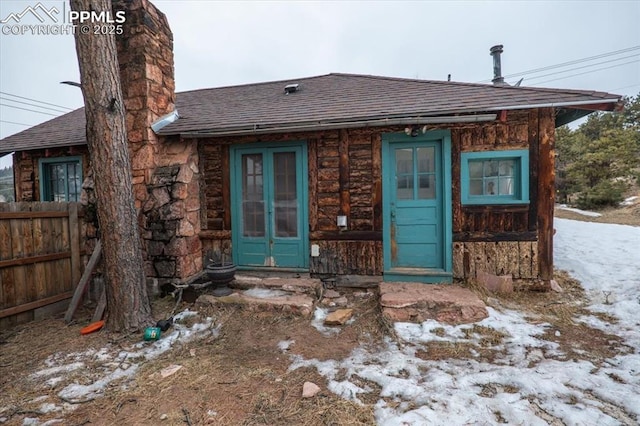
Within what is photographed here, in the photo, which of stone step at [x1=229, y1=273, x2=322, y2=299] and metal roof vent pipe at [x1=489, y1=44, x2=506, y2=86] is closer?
stone step at [x1=229, y1=273, x2=322, y2=299]

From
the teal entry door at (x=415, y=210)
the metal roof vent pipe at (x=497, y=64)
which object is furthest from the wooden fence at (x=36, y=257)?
the metal roof vent pipe at (x=497, y=64)

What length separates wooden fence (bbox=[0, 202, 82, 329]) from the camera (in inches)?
157

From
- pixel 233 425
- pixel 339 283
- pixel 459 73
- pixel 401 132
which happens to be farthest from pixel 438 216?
pixel 459 73

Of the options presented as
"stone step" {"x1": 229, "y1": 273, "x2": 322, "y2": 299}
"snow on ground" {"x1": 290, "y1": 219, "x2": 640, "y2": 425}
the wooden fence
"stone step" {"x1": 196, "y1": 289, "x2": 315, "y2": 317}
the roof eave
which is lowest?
"snow on ground" {"x1": 290, "y1": 219, "x2": 640, "y2": 425}

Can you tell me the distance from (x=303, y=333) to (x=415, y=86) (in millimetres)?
4832

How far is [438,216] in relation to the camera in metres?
4.64

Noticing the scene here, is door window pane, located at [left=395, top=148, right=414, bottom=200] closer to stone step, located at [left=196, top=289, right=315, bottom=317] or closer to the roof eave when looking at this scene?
the roof eave

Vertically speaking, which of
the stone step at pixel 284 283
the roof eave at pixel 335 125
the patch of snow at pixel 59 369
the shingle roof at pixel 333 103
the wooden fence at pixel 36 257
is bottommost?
the patch of snow at pixel 59 369

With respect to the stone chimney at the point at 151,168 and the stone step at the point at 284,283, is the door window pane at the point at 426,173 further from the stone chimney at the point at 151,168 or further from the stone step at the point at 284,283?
the stone chimney at the point at 151,168

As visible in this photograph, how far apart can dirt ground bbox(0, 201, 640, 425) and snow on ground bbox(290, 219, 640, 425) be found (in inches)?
5.0

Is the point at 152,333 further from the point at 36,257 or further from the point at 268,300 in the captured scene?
the point at 36,257

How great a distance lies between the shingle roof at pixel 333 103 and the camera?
418 centimetres

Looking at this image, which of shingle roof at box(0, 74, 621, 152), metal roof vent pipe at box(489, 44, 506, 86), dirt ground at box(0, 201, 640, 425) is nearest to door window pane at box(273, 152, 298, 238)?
shingle roof at box(0, 74, 621, 152)

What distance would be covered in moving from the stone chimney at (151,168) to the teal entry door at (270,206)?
0.84 metres
